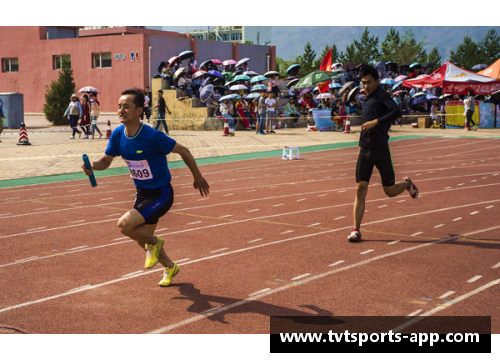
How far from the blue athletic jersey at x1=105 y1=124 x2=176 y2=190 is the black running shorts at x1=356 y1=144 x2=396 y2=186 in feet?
9.70

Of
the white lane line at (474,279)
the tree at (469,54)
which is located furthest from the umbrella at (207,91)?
the tree at (469,54)

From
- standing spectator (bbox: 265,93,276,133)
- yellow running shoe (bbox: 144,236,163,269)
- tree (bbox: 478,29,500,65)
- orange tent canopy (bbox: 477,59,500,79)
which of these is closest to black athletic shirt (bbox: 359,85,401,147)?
yellow running shoe (bbox: 144,236,163,269)

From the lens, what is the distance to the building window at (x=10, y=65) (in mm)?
50875

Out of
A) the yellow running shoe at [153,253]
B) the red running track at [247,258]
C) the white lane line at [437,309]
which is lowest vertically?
the red running track at [247,258]

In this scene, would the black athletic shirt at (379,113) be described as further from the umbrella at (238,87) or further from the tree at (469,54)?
the tree at (469,54)

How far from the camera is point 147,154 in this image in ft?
17.7

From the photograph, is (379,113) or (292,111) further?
(292,111)

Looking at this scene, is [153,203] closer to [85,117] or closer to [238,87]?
[85,117]

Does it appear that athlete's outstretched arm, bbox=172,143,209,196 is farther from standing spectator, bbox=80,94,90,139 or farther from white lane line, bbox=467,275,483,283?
standing spectator, bbox=80,94,90,139

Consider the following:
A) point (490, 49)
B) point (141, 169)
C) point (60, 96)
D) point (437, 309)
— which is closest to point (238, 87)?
point (60, 96)

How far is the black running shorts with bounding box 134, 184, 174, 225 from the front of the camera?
541cm

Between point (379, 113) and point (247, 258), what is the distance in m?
2.58

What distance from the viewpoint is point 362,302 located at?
16.5ft

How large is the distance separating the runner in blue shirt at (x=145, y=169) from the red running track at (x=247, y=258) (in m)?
0.56
